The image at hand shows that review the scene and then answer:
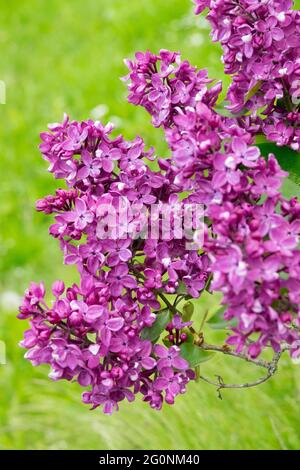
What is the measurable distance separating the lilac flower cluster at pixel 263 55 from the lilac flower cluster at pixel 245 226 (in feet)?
0.41

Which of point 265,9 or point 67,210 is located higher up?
point 265,9

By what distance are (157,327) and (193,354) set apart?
0.06m

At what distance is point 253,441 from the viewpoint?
6.73ft

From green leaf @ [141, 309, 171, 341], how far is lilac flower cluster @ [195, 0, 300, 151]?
30 centimetres

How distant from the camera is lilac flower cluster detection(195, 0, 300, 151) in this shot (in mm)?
1076

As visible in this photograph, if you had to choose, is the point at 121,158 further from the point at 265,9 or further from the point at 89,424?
the point at 89,424

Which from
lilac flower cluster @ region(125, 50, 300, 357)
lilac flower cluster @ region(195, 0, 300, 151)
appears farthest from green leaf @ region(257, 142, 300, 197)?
lilac flower cluster @ region(125, 50, 300, 357)

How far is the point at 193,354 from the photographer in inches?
43.8

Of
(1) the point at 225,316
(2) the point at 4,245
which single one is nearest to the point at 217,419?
(1) the point at 225,316

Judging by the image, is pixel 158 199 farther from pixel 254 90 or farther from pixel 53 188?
pixel 53 188

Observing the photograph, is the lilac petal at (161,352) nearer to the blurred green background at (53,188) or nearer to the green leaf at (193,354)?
the green leaf at (193,354)

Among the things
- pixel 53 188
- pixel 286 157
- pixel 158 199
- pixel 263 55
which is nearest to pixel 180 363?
pixel 158 199

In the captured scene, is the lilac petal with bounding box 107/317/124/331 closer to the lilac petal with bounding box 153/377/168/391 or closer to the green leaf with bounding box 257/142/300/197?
the lilac petal with bounding box 153/377/168/391

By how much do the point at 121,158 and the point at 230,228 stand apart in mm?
288
